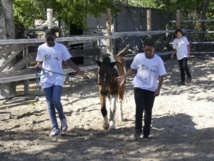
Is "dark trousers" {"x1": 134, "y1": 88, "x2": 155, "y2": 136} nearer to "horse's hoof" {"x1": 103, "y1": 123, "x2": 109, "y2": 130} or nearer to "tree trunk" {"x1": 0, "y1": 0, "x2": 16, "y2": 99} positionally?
"horse's hoof" {"x1": 103, "y1": 123, "x2": 109, "y2": 130}

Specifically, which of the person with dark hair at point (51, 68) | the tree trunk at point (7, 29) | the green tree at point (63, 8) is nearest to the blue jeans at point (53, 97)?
the person with dark hair at point (51, 68)

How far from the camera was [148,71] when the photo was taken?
5496 millimetres

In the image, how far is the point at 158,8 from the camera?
21641 millimetres

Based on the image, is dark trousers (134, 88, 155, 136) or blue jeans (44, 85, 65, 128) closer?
dark trousers (134, 88, 155, 136)

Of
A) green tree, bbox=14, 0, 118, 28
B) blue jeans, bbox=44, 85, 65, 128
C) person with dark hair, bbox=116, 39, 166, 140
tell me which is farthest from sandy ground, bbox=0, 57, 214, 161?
green tree, bbox=14, 0, 118, 28

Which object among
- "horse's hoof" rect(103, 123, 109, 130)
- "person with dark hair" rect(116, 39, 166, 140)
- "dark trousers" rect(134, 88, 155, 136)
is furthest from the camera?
"horse's hoof" rect(103, 123, 109, 130)

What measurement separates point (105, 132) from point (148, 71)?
5.01ft

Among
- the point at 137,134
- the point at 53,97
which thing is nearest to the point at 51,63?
the point at 53,97

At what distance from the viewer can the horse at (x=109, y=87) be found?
6.08 metres

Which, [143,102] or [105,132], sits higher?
[143,102]

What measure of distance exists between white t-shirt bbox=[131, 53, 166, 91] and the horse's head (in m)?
0.66

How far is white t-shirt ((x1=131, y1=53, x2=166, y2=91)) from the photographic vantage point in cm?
548

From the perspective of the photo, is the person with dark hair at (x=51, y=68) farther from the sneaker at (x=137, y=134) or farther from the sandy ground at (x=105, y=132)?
the sneaker at (x=137, y=134)

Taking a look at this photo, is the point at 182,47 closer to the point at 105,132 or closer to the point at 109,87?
the point at 109,87
